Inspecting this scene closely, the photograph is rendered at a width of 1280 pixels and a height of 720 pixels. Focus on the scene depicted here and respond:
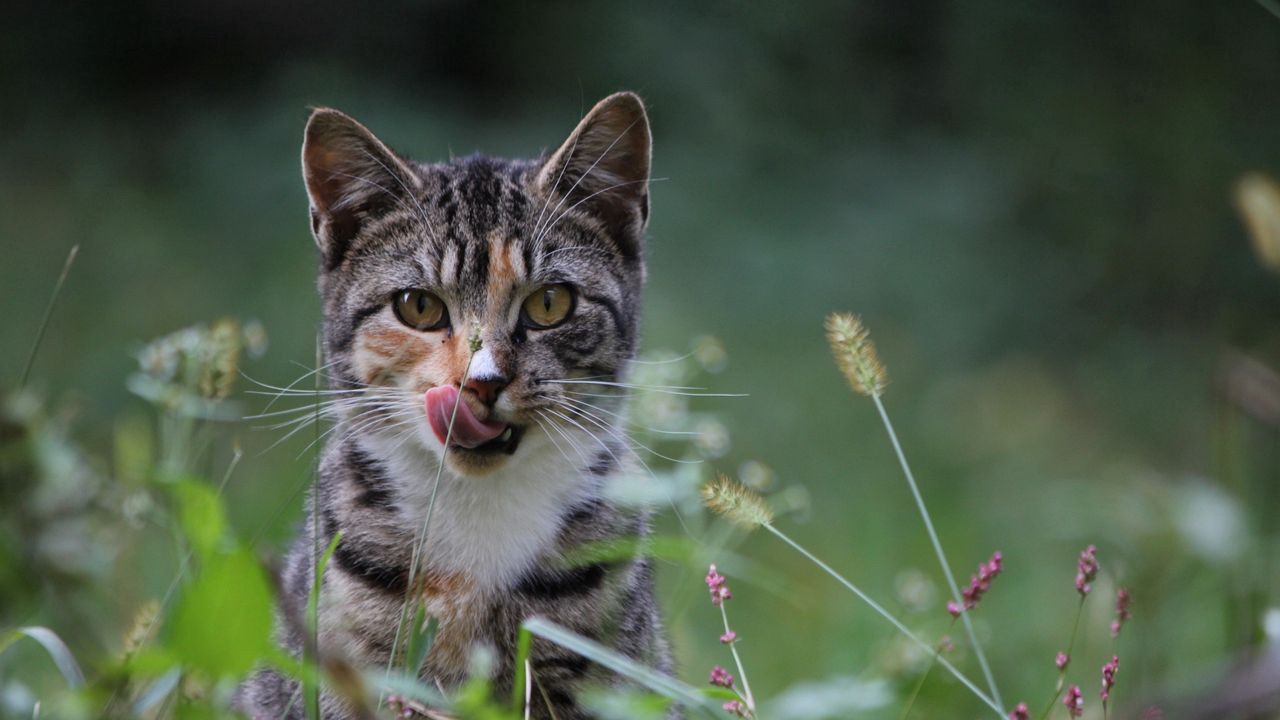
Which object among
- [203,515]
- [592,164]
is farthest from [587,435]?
[203,515]

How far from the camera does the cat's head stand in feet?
7.95

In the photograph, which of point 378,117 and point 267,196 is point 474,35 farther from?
point 267,196

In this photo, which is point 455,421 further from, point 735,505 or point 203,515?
point 203,515

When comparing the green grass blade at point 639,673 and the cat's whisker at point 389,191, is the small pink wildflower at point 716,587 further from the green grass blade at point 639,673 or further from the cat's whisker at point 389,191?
the cat's whisker at point 389,191

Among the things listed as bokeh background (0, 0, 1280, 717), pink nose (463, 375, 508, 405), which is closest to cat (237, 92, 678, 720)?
pink nose (463, 375, 508, 405)

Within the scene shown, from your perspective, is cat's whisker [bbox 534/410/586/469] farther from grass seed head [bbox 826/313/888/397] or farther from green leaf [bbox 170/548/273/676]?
green leaf [bbox 170/548/273/676]

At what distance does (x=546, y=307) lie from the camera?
263 cm

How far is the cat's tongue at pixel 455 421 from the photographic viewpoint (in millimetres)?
2252

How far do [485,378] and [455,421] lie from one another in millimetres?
95

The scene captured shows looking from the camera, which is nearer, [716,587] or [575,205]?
[716,587]

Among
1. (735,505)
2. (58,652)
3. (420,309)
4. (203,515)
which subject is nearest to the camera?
(203,515)

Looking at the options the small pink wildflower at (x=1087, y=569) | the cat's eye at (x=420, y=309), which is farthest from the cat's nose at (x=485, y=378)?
the small pink wildflower at (x=1087, y=569)

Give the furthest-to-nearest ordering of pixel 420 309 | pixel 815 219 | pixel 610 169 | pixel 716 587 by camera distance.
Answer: pixel 815 219
pixel 610 169
pixel 420 309
pixel 716 587

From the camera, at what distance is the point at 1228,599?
1.87 meters
